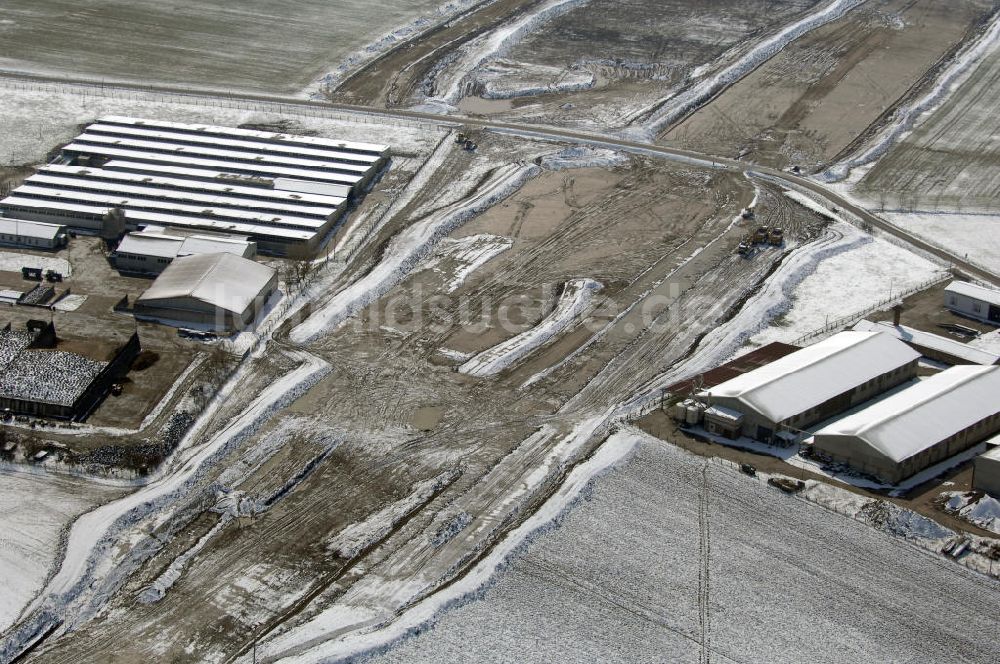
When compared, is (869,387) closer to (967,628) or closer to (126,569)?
(967,628)

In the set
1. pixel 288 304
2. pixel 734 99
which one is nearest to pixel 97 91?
pixel 288 304

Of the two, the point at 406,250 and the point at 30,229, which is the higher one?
the point at 406,250

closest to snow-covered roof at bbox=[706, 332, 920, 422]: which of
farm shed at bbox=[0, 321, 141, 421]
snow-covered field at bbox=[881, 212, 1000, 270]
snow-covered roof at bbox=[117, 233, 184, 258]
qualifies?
snow-covered field at bbox=[881, 212, 1000, 270]

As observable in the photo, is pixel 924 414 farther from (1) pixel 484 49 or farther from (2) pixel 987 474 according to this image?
(1) pixel 484 49

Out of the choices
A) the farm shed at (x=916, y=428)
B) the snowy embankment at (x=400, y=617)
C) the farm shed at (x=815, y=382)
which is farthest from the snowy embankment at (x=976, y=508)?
the snowy embankment at (x=400, y=617)

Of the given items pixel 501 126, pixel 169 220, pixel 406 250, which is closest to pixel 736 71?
pixel 501 126
